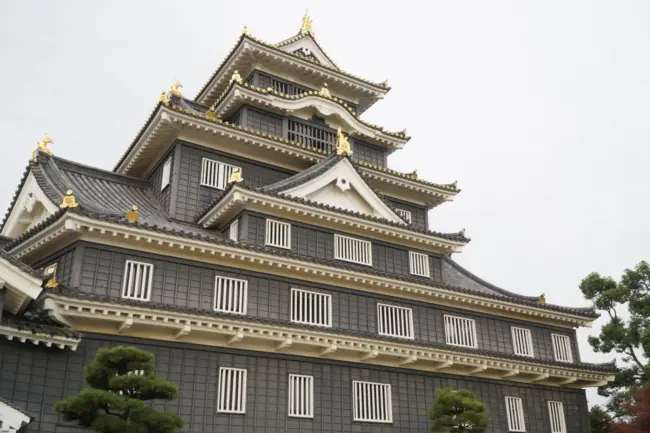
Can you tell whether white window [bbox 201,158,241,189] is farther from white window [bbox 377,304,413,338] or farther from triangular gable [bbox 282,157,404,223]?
white window [bbox 377,304,413,338]

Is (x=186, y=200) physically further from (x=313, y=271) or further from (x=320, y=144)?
(x=320, y=144)

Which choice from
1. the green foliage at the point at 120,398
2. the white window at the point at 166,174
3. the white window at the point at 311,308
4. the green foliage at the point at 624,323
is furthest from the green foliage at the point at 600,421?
the green foliage at the point at 120,398

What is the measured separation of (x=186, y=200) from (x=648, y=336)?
29.1m

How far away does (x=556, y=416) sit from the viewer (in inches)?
1113

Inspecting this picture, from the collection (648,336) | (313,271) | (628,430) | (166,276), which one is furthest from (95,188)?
(648,336)

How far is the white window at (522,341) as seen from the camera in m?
28.7

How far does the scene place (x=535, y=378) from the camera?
2773 centimetres

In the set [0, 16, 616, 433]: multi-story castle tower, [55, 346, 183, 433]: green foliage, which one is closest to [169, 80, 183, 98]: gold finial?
[0, 16, 616, 433]: multi-story castle tower

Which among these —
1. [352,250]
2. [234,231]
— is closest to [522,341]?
[352,250]

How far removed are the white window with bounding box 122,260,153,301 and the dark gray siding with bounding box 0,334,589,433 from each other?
5.24 ft

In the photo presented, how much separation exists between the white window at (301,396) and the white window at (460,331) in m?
7.56

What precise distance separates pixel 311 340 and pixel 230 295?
3356 mm

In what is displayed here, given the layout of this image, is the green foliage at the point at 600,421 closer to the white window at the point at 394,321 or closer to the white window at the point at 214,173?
the white window at the point at 394,321

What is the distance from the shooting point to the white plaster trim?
18.0 metres
